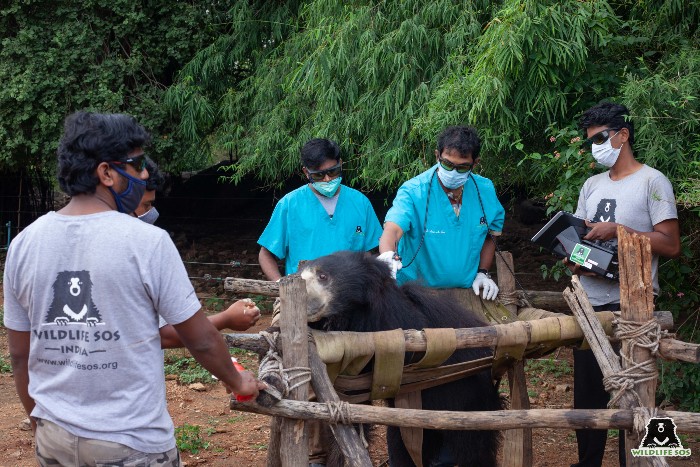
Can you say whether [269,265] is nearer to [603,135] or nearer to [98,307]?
[603,135]

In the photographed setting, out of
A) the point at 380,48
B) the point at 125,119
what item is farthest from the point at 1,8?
the point at 125,119

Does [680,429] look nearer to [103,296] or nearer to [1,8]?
[103,296]

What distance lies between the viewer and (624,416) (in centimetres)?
299

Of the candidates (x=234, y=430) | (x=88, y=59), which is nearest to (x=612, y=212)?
(x=234, y=430)

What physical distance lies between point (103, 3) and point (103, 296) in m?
8.38

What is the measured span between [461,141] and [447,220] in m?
0.46

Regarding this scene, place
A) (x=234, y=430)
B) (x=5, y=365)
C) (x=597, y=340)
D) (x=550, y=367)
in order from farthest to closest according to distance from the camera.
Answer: (x=550, y=367) → (x=5, y=365) → (x=234, y=430) → (x=597, y=340)

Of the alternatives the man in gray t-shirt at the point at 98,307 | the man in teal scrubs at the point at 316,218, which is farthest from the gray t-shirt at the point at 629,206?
the man in gray t-shirt at the point at 98,307

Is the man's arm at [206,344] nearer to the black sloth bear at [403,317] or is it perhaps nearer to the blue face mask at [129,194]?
the blue face mask at [129,194]

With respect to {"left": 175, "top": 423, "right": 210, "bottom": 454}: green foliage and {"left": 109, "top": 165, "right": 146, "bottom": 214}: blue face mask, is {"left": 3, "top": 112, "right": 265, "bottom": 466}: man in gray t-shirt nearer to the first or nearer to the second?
{"left": 109, "top": 165, "right": 146, "bottom": 214}: blue face mask

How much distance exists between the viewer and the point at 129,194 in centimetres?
227

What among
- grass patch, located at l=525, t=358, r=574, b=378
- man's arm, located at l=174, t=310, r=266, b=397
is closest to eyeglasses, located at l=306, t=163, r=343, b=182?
man's arm, located at l=174, t=310, r=266, b=397

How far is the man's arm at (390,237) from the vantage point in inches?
160

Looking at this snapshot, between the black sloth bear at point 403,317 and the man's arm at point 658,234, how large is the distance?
0.76m
